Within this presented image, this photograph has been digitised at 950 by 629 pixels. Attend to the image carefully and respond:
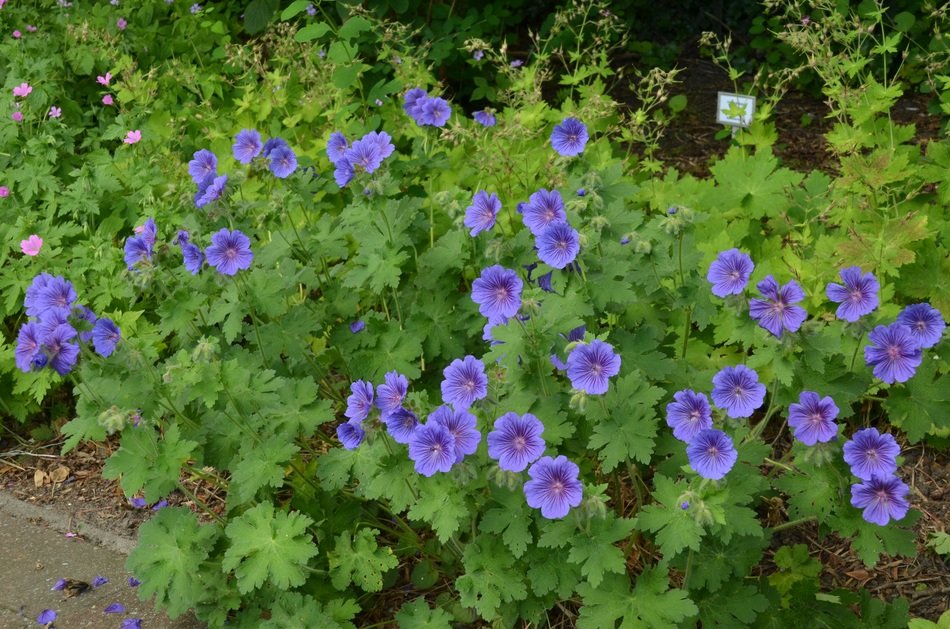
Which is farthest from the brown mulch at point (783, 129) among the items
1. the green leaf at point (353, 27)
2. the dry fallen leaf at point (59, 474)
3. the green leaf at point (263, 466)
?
the dry fallen leaf at point (59, 474)

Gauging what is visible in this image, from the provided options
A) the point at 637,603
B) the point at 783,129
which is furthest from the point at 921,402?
the point at 783,129

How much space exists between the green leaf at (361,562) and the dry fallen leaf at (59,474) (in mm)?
1548

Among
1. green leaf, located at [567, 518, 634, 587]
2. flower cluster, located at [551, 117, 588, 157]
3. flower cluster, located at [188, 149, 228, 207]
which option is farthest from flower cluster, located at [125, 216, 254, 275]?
green leaf, located at [567, 518, 634, 587]

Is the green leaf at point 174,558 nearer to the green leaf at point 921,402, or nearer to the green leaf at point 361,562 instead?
the green leaf at point 361,562

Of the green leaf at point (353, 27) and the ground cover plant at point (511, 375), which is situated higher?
the green leaf at point (353, 27)

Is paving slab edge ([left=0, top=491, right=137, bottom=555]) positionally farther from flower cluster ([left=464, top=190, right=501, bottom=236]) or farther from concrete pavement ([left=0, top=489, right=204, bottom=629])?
flower cluster ([left=464, top=190, right=501, bottom=236])

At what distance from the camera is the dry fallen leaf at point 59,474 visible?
392 cm

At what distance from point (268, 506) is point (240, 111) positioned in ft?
9.07

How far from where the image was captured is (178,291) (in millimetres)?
3102

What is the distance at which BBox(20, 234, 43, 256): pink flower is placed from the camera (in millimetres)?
4070

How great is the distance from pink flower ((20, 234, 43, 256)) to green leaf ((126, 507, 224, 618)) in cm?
174

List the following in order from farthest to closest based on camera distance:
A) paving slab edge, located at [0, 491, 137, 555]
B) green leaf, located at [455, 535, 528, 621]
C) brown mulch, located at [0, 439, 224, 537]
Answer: brown mulch, located at [0, 439, 224, 537] → paving slab edge, located at [0, 491, 137, 555] → green leaf, located at [455, 535, 528, 621]

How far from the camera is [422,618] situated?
2.79m

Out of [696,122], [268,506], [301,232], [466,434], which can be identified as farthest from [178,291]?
[696,122]
